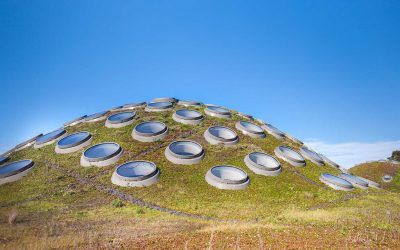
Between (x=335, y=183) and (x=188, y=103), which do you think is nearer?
(x=335, y=183)

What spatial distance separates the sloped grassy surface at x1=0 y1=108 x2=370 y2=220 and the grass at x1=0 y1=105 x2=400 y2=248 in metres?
0.11

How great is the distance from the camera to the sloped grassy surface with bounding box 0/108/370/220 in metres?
32.8

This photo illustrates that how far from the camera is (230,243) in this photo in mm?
16719

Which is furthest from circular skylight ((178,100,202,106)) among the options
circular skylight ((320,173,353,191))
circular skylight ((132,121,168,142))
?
circular skylight ((320,173,353,191))

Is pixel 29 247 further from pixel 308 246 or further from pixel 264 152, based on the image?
pixel 264 152

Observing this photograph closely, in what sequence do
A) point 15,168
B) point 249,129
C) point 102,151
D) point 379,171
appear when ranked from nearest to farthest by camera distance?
1. point 15,168
2. point 102,151
3. point 249,129
4. point 379,171

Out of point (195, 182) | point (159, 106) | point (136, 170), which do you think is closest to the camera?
point (195, 182)

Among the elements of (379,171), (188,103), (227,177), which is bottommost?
(227,177)

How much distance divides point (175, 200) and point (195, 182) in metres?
4.75

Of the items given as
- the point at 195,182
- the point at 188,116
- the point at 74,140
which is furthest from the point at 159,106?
the point at 195,182

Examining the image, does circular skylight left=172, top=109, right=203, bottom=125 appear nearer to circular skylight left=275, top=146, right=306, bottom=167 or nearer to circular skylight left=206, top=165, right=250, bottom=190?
circular skylight left=206, top=165, right=250, bottom=190

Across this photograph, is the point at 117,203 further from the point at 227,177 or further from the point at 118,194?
the point at 227,177

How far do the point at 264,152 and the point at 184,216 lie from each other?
22.3 m

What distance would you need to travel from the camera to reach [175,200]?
3350 centimetres
